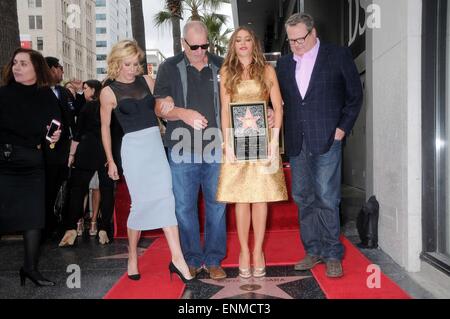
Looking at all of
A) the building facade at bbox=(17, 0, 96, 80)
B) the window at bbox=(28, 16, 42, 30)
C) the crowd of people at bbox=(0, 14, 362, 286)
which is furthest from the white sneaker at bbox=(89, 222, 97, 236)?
the window at bbox=(28, 16, 42, 30)

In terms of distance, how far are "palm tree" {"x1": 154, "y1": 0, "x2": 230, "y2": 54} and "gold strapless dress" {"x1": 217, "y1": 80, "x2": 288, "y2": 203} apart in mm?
15005

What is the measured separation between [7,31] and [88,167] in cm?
222

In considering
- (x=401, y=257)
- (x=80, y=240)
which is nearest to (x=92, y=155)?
(x=80, y=240)

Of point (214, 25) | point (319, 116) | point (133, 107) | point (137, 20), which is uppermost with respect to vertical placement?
point (214, 25)

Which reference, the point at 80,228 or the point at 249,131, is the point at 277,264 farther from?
the point at 80,228

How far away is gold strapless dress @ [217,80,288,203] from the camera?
337cm

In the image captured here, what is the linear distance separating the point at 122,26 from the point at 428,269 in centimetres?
14680

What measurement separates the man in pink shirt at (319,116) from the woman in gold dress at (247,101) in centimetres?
26

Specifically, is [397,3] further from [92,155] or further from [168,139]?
[92,155]

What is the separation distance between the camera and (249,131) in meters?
3.35

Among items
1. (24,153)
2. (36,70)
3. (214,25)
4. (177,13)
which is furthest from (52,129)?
(214,25)

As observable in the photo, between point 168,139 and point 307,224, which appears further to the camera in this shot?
point 307,224

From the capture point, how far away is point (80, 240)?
5.35 meters

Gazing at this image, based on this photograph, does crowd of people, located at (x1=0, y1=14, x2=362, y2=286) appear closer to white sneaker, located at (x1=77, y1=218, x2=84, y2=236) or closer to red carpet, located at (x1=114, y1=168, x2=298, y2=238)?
red carpet, located at (x1=114, y1=168, x2=298, y2=238)
